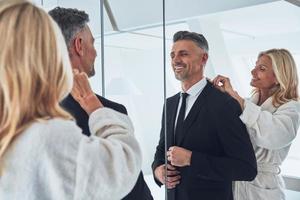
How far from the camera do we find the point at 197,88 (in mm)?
1112

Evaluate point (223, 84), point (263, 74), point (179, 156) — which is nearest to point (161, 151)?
point (179, 156)

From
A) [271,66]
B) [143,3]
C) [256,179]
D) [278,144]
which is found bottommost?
[256,179]

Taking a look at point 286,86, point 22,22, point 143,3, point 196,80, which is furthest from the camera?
point 143,3

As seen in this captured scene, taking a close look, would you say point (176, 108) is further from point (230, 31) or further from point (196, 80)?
point (230, 31)

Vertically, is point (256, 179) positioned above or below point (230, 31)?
below

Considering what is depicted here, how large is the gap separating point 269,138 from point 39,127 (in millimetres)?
740

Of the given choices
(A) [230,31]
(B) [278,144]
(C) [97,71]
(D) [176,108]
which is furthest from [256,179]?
(C) [97,71]

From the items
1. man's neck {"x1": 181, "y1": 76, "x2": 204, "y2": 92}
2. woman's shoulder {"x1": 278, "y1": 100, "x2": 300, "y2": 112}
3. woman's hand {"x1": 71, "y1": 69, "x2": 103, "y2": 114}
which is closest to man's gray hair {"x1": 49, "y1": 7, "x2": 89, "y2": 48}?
woman's hand {"x1": 71, "y1": 69, "x2": 103, "y2": 114}

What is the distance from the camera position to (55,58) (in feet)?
1.75

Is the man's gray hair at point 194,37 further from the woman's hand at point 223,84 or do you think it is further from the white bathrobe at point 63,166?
the white bathrobe at point 63,166

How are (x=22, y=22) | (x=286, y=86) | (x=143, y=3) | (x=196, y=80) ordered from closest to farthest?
(x=22, y=22), (x=286, y=86), (x=196, y=80), (x=143, y=3)

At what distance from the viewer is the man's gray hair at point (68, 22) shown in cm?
84

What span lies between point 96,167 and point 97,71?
73 centimetres

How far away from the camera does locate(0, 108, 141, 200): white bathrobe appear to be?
505 mm
